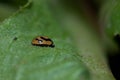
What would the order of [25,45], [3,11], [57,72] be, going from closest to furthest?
[57,72] < [25,45] < [3,11]

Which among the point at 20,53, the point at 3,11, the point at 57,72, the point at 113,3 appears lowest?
the point at 57,72

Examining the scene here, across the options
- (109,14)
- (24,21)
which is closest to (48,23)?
(24,21)

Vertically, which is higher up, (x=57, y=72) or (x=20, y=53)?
(x=20, y=53)

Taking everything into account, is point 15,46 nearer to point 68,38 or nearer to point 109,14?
point 68,38
